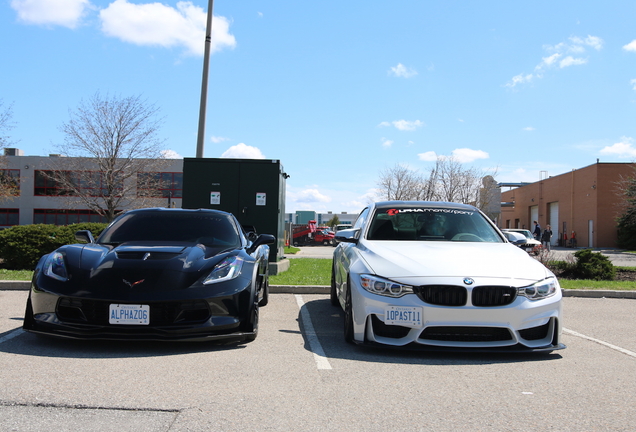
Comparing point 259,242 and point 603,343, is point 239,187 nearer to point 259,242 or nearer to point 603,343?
point 259,242

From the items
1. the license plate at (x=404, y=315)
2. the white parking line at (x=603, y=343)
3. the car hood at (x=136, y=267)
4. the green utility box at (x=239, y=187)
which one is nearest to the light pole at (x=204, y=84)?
the green utility box at (x=239, y=187)

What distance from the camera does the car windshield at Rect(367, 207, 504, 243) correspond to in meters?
6.34

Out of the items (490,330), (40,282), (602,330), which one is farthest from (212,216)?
(602,330)

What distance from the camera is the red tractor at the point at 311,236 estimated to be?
1587 inches

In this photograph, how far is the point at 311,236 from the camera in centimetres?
4069

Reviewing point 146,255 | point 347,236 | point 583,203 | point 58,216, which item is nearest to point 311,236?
point 58,216

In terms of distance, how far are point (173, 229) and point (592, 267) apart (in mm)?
10436

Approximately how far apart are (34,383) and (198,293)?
1.43 m

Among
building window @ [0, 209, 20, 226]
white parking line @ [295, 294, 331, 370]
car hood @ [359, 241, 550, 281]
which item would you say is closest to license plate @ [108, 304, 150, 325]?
white parking line @ [295, 294, 331, 370]

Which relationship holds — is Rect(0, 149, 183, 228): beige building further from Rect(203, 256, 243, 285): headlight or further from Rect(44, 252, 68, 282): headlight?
Rect(203, 256, 243, 285): headlight

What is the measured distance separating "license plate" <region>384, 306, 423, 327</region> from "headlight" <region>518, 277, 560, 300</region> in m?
0.96

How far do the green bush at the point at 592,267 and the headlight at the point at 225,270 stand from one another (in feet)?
33.7

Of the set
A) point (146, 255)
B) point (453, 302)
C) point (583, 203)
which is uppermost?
point (583, 203)

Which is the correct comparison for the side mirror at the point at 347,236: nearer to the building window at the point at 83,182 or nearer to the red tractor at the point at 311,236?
the building window at the point at 83,182
